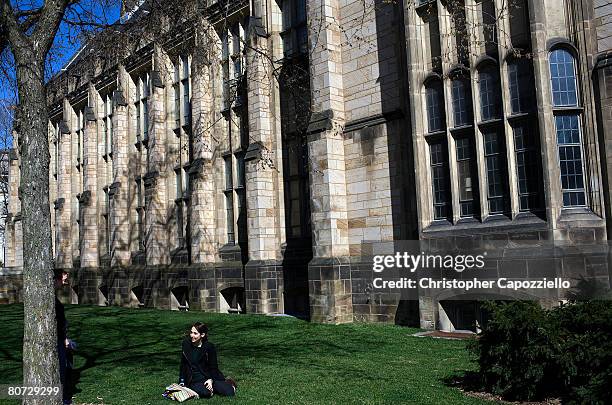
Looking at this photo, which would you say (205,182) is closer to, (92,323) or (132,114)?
(92,323)

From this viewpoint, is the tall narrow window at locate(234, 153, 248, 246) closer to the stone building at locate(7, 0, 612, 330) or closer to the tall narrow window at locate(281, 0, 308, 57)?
the stone building at locate(7, 0, 612, 330)

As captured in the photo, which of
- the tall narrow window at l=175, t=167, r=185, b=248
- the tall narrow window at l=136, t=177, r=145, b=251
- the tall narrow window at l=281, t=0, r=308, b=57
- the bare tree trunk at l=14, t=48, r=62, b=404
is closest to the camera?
the bare tree trunk at l=14, t=48, r=62, b=404

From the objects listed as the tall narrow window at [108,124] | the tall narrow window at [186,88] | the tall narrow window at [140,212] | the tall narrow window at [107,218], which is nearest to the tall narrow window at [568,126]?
the tall narrow window at [186,88]

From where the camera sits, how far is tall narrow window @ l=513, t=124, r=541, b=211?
Answer: 12133 mm

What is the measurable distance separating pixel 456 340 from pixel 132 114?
68.1 feet

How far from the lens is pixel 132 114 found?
27875 mm

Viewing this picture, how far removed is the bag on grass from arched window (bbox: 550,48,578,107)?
29.5 ft

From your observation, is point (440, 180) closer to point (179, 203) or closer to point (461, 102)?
point (461, 102)

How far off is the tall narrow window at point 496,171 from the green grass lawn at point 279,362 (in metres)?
3.19

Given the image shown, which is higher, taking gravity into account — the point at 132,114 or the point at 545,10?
the point at 132,114

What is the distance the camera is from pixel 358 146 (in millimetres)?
15945

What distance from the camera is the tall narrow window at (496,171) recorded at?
1270cm

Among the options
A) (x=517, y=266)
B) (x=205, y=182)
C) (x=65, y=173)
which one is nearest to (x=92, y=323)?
(x=205, y=182)

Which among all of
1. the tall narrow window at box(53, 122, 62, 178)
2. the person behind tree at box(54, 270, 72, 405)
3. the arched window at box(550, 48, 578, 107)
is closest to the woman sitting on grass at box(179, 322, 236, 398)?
the person behind tree at box(54, 270, 72, 405)
